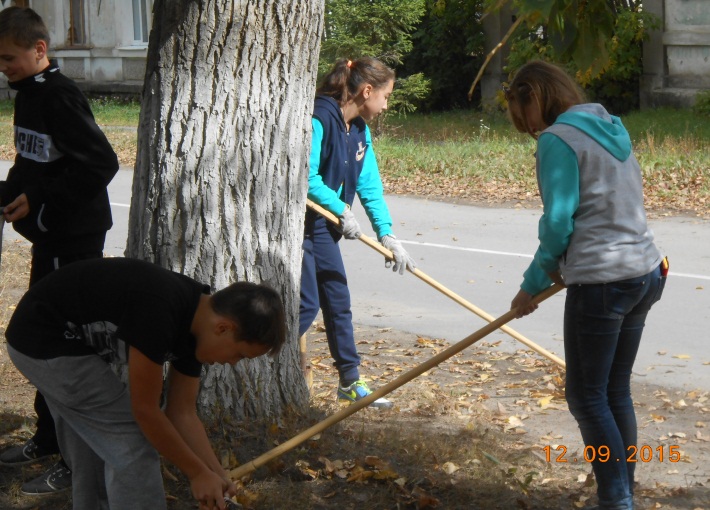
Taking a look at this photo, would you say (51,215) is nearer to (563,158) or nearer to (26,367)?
(26,367)

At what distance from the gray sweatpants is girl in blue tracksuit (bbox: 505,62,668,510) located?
1510 mm

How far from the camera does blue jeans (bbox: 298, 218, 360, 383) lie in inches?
203

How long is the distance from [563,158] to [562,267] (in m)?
A: 0.41

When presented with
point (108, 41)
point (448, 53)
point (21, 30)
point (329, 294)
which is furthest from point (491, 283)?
point (108, 41)

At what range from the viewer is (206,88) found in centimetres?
419

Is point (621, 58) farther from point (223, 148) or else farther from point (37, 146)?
point (37, 146)

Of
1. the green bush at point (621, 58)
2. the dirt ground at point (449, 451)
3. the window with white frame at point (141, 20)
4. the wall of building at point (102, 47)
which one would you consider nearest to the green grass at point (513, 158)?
the green bush at point (621, 58)

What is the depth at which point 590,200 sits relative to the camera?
3.51 meters

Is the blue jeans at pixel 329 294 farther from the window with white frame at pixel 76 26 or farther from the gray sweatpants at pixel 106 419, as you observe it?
the window with white frame at pixel 76 26

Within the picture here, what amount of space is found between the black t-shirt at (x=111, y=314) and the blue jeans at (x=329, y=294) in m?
1.88

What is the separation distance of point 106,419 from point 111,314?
1.22ft

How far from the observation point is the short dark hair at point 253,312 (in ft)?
9.73

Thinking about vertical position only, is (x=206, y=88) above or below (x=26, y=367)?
above

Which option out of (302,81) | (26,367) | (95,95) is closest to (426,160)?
(302,81)
